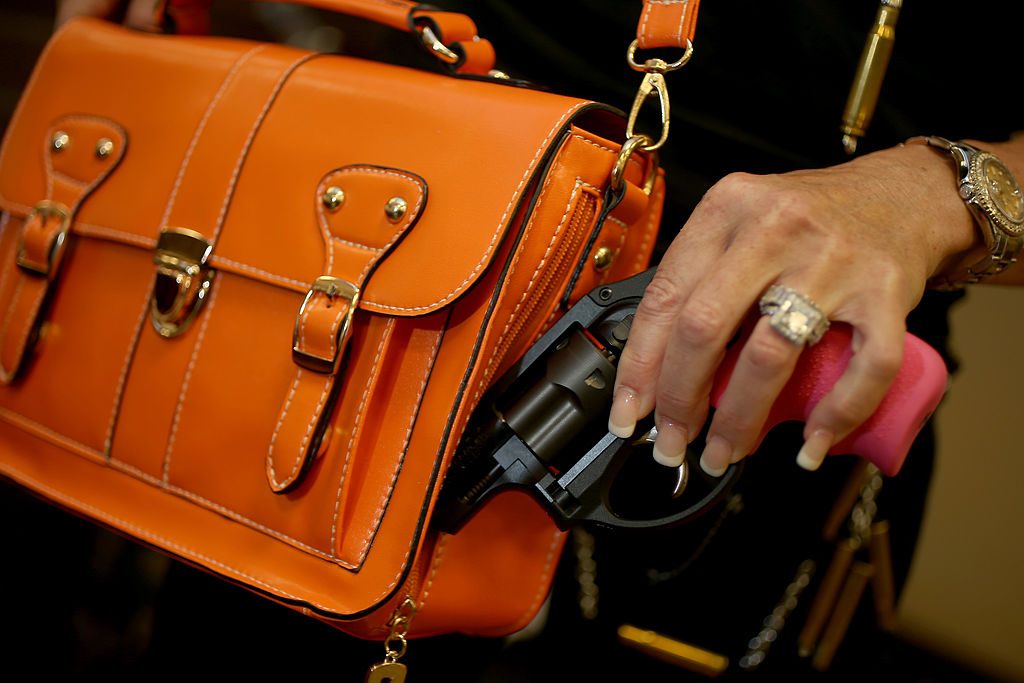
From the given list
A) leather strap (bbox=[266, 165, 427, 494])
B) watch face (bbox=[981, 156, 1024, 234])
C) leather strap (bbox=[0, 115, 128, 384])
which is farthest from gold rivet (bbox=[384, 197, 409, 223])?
watch face (bbox=[981, 156, 1024, 234])

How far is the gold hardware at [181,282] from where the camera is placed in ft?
2.18

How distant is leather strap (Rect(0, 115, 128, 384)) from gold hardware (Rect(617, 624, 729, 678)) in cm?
67

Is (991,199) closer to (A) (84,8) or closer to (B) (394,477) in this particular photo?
(B) (394,477)

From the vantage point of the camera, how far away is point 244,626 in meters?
0.82

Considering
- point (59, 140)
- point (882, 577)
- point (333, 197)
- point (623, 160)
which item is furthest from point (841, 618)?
point (59, 140)

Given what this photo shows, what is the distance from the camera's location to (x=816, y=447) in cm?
46

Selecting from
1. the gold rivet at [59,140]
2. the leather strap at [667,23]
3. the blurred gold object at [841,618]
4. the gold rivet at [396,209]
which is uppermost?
the leather strap at [667,23]

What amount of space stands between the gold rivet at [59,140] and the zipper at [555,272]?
52 cm

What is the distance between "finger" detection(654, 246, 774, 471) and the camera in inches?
18.2

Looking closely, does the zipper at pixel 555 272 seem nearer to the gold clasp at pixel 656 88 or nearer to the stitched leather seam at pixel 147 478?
the gold clasp at pixel 656 88

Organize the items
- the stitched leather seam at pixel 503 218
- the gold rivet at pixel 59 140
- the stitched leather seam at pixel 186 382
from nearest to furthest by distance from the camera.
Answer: the stitched leather seam at pixel 503 218, the stitched leather seam at pixel 186 382, the gold rivet at pixel 59 140

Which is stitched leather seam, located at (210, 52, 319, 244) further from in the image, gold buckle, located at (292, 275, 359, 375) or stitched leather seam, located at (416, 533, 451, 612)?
stitched leather seam, located at (416, 533, 451, 612)

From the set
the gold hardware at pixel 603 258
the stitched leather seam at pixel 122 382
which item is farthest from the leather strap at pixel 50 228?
the gold hardware at pixel 603 258

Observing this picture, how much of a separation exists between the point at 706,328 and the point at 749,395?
2.0 inches
